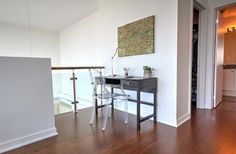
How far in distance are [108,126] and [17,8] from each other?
392cm

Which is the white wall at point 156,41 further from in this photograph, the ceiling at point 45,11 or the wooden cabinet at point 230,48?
the wooden cabinet at point 230,48

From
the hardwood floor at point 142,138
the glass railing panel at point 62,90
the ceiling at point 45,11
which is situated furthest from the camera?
the glass railing panel at point 62,90

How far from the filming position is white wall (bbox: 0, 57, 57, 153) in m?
1.94

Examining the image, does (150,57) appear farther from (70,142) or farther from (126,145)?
(70,142)

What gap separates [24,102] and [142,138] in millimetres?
1693

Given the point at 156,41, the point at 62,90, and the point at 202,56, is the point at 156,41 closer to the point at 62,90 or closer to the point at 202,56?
the point at 202,56

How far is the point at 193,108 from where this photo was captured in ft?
12.0

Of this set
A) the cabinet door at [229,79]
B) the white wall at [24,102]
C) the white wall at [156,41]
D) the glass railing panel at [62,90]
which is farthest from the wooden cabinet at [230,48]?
the white wall at [24,102]

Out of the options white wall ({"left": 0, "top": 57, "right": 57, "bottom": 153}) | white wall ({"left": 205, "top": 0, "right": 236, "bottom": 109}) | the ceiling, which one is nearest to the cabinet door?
white wall ({"left": 205, "top": 0, "right": 236, "bottom": 109})

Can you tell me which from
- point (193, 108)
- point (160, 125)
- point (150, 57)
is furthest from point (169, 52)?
point (193, 108)

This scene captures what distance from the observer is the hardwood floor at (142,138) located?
74.9 inches

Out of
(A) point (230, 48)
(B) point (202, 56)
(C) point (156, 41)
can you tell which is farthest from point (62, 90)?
(A) point (230, 48)

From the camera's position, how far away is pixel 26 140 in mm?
2111

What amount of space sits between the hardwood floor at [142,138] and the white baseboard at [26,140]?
85 mm
